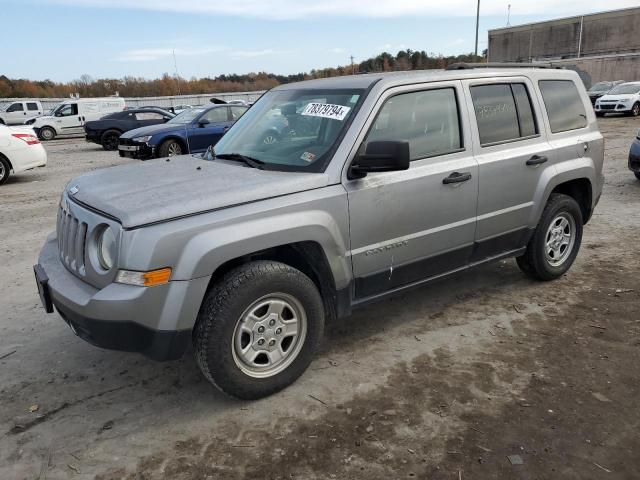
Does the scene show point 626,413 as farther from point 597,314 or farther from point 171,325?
point 171,325

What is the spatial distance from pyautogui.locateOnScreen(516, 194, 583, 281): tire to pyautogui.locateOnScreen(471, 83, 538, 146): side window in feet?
2.51

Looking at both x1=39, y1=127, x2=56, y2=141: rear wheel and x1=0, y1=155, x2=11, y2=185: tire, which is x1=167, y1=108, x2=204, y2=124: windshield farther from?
x1=39, y1=127, x2=56, y2=141: rear wheel

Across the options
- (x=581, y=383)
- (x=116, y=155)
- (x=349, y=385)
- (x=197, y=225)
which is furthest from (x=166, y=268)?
(x=116, y=155)

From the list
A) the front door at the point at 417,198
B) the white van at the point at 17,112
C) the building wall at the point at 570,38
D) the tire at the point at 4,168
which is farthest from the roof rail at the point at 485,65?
the building wall at the point at 570,38

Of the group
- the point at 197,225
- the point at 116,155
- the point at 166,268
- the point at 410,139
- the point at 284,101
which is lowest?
the point at 116,155

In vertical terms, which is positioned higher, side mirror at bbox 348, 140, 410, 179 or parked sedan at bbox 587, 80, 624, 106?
side mirror at bbox 348, 140, 410, 179

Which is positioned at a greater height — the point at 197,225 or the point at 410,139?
the point at 410,139

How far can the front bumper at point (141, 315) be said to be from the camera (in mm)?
2680

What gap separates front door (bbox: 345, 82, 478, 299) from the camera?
338cm

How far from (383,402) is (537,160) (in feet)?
8.03

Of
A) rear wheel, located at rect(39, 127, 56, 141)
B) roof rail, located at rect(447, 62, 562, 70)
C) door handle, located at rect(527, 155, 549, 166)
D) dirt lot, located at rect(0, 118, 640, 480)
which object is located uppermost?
roof rail, located at rect(447, 62, 562, 70)

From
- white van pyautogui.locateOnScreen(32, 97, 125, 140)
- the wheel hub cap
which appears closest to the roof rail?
the wheel hub cap

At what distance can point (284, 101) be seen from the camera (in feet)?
13.2

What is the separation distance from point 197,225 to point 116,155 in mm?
15868
